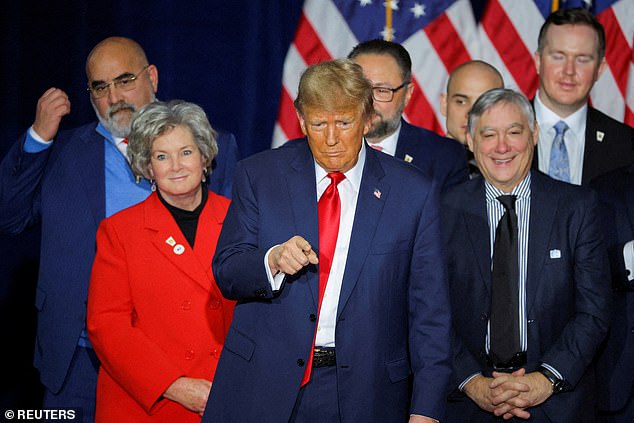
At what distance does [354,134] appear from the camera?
101 inches

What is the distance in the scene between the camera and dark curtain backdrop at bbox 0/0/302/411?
194 inches

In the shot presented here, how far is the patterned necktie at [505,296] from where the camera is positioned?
3.23 m

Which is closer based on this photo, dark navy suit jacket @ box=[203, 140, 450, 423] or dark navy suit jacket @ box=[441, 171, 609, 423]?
dark navy suit jacket @ box=[203, 140, 450, 423]

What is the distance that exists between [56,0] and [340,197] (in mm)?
2979

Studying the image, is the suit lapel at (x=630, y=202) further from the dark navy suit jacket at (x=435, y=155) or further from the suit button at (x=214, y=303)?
the suit button at (x=214, y=303)

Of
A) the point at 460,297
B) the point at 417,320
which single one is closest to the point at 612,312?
the point at 460,297

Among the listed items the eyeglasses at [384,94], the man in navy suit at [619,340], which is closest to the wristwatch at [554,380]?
the man in navy suit at [619,340]

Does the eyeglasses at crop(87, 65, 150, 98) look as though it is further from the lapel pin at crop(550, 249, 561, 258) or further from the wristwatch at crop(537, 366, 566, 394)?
the wristwatch at crop(537, 366, 566, 394)

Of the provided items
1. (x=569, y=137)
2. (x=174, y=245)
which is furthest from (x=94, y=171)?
(x=569, y=137)

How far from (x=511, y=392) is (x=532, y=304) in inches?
12.6

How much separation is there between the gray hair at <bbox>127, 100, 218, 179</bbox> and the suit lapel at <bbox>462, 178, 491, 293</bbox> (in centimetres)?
99

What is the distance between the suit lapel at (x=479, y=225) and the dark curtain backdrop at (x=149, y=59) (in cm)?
209

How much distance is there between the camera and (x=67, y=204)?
376 cm

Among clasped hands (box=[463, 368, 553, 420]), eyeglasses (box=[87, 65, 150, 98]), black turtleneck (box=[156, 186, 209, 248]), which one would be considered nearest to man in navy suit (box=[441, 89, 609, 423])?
clasped hands (box=[463, 368, 553, 420])
